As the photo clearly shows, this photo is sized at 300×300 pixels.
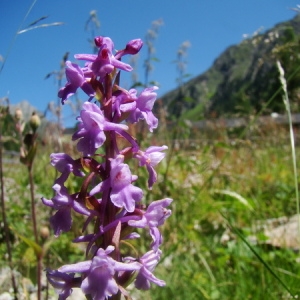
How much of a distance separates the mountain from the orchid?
0.68 meters

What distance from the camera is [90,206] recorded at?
87 centimetres

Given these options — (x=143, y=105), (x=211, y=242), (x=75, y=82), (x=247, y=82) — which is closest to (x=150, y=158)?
(x=143, y=105)

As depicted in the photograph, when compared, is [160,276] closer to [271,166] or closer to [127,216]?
[127,216]

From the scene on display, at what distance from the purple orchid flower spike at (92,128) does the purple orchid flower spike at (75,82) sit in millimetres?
69

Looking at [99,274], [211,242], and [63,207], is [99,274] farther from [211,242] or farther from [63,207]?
[211,242]

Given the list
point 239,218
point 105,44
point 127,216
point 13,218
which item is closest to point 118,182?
point 127,216

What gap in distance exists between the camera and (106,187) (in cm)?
86

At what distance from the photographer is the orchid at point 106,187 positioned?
83cm

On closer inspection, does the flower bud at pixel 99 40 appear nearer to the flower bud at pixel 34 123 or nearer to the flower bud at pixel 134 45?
the flower bud at pixel 134 45

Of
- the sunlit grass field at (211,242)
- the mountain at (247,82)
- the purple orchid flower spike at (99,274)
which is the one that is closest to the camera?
the purple orchid flower spike at (99,274)

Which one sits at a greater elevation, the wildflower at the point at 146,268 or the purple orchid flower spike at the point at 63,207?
the purple orchid flower spike at the point at 63,207

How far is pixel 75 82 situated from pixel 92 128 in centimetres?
12

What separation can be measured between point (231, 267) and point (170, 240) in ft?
1.47

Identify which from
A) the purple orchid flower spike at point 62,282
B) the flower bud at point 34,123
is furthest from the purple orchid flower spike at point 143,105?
the flower bud at point 34,123
